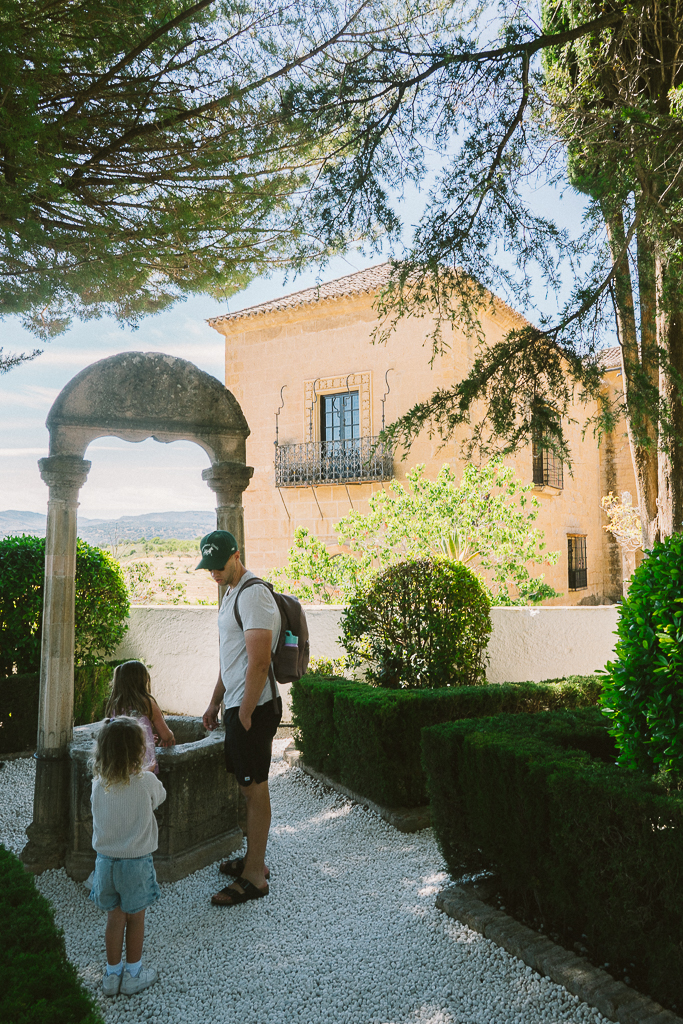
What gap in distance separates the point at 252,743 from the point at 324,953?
955 mm

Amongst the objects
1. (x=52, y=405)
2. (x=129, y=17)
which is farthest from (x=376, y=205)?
(x=52, y=405)

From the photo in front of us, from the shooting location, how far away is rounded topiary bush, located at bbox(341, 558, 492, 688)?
5516 mm

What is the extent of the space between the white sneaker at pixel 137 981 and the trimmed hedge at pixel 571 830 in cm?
147

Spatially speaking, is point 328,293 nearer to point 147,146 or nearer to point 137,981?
point 147,146

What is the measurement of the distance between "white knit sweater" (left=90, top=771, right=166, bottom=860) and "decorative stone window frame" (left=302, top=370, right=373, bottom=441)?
39.5 feet

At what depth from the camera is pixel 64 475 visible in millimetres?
3949

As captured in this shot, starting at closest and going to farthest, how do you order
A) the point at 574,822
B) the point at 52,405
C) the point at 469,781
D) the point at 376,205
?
1. the point at 574,822
2. the point at 469,781
3. the point at 52,405
4. the point at 376,205

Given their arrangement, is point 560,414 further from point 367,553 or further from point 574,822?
point 367,553

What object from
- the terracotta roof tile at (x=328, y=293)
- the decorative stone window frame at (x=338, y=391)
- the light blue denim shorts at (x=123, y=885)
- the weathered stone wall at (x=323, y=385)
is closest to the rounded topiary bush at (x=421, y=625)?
the light blue denim shorts at (x=123, y=885)

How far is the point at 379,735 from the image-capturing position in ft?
14.7

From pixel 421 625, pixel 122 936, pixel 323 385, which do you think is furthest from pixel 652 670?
pixel 323 385

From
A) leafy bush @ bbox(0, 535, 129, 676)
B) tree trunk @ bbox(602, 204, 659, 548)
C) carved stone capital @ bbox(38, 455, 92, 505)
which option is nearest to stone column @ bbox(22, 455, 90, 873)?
carved stone capital @ bbox(38, 455, 92, 505)

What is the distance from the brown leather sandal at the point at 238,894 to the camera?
3.29m

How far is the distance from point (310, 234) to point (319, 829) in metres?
3.86
